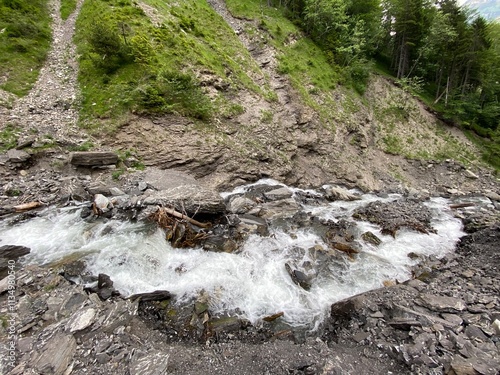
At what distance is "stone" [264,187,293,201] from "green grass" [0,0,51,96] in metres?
18.7

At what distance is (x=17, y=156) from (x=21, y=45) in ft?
40.8

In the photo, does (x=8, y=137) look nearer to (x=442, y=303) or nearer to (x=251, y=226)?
(x=251, y=226)

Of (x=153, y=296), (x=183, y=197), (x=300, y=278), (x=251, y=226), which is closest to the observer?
(x=153, y=296)

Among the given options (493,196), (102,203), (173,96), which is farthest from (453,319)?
(493,196)

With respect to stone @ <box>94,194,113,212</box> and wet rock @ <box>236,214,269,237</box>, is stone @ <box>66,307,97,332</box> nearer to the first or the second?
stone @ <box>94,194,113,212</box>

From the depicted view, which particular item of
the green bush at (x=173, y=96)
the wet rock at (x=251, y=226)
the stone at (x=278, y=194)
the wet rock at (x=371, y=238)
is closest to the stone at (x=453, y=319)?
the wet rock at (x=371, y=238)

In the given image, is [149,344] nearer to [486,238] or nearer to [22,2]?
[486,238]

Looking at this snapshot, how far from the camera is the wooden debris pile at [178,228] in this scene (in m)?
10.9

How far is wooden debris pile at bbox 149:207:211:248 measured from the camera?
10.9 metres

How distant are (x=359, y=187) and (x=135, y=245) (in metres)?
20.7

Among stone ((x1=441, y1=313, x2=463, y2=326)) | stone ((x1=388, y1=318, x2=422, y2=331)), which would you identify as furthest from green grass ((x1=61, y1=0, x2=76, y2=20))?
stone ((x1=441, y1=313, x2=463, y2=326))

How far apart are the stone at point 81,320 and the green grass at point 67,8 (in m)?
32.2

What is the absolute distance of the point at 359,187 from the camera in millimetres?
22797

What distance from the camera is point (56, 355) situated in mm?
5398
